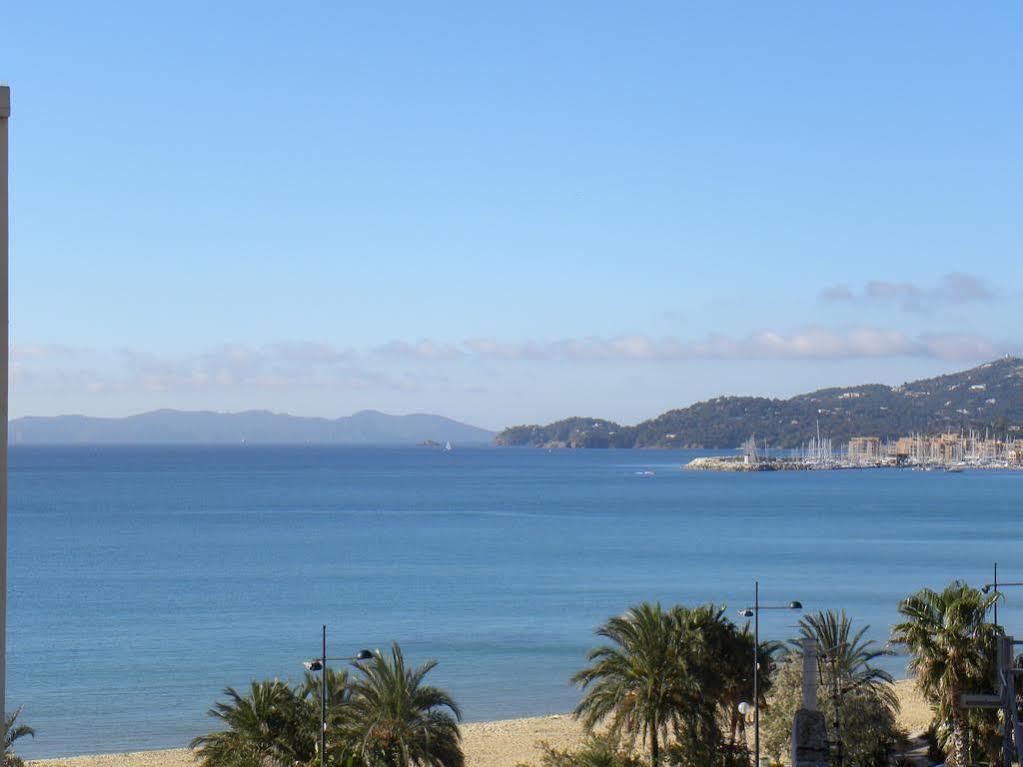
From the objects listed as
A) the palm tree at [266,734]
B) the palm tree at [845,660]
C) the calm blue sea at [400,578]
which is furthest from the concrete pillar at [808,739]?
the calm blue sea at [400,578]

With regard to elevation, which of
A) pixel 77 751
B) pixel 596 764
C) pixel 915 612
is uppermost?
pixel 915 612

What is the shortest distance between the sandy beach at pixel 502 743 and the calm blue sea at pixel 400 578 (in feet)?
5.75

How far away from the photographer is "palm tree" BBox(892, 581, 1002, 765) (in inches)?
981

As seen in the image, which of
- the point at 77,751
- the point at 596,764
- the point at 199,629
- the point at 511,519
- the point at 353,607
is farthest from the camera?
the point at 511,519

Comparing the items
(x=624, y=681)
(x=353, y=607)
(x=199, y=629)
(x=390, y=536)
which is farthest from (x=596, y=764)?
(x=390, y=536)

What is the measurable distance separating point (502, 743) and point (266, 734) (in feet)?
44.2

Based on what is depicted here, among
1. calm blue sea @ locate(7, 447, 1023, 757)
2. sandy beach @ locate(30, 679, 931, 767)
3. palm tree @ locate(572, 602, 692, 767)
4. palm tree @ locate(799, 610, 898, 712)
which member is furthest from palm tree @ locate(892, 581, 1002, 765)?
sandy beach @ locate(30, 679, 931, 767)

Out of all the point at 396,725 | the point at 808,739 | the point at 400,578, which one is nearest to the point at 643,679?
the point at 396,725

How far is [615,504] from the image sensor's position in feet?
450

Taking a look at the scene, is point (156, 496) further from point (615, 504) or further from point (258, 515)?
point (615, 504)

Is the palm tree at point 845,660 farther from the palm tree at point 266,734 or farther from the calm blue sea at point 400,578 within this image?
the palm tree at point 266,734

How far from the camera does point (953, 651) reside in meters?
25.0

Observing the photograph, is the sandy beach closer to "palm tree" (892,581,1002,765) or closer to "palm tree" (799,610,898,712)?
"palm tree" (799,610,898,712)

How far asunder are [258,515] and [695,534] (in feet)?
134
